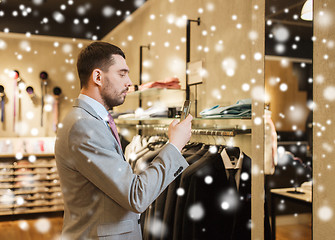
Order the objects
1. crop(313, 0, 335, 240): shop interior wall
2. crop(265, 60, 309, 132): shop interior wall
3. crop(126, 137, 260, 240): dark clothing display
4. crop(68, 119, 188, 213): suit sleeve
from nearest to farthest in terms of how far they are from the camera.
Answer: crop(68, 119, 188, 213): suit sleeve → crop(313, 0, 335, 240): shop interior wall → crop(265, 60, 309, 132): shop interior wall → crop(126, 137, 260, 240): dark clothing display

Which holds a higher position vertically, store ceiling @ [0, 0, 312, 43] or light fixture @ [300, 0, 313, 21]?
store ceiling @ [0, 0, 312, 43]

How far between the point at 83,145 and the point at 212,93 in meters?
1.55

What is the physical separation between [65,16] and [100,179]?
457 centimetres

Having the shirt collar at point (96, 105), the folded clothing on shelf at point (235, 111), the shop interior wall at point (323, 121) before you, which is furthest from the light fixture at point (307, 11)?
the shirt collar at point (96, 105)

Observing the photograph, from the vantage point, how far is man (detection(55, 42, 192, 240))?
1086 millimetres

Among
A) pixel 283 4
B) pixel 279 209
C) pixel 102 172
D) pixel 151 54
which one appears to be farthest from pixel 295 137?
pixel 151 54

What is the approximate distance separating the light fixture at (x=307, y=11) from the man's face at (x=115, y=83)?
773 millimetres

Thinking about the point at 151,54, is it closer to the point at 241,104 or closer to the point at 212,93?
the point at 212,93

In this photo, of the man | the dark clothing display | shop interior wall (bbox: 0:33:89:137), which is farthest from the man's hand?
shop interior wall (bbox: 0:33:89:137)

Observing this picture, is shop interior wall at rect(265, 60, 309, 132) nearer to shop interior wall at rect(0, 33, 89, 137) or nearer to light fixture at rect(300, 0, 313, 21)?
light fixture at rect(300, 0, 313, 21)

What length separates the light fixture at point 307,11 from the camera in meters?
1.39

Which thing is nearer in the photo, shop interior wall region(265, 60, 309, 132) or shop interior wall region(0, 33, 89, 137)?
shop interior wall region(265, 60, 309, 132)

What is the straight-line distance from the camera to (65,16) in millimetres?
5113

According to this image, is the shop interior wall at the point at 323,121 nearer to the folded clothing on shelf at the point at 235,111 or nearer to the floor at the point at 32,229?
the folded clothing on shelf at the point at 235,111
